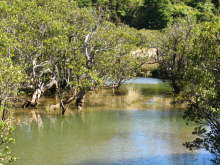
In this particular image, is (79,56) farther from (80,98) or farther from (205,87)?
(205,87)

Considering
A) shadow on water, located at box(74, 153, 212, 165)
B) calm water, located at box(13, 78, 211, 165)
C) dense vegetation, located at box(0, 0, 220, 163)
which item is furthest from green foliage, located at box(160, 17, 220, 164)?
calm water, located at box(13, 78, 211, 165)

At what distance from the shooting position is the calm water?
25453mm

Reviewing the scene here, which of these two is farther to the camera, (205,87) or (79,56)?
(79,56)

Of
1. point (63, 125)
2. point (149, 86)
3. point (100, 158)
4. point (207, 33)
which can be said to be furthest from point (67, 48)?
point (149, 86)

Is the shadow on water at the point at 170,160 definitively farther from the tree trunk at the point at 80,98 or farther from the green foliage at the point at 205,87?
the tree trunk at the point at 80,98

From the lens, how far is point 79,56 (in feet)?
137

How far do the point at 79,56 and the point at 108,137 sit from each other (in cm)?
1316

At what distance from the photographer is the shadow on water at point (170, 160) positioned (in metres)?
24.5

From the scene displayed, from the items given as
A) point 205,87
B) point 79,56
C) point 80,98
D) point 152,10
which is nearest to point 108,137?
point 205,87

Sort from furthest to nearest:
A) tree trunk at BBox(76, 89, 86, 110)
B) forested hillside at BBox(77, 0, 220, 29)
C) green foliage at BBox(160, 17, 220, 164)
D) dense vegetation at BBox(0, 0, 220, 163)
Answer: forested hillside at BBox(77, 0, 220, 29) → tree trunk at BBox(76, 89, 86, 110) → dense vegetation at BBox(0, 0, 220, 163) → green foliage at BBox(160, 17, 220, 164)

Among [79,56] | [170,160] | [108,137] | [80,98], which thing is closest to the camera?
[170,160]

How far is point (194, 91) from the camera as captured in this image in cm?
2044

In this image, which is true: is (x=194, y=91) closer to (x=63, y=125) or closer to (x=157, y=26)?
(x=63, y=125)

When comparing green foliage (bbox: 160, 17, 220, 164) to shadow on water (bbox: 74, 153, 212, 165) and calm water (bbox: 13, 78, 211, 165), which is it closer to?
shadow on water (bbox: 74, 153, 212, 165)
